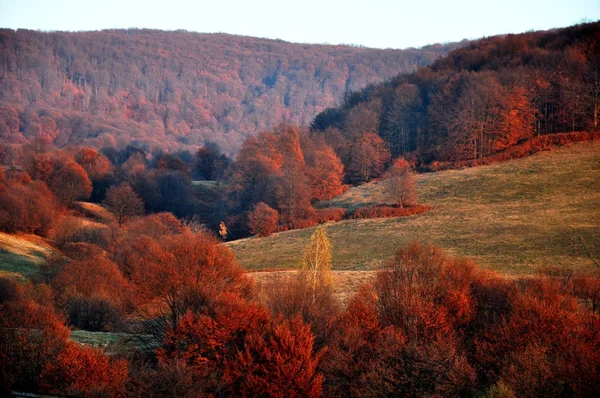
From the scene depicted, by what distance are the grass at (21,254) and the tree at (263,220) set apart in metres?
21.5

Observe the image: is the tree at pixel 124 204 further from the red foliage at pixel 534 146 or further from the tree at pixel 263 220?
the red foliage at pixel 534 146

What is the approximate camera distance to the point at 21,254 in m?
49.7

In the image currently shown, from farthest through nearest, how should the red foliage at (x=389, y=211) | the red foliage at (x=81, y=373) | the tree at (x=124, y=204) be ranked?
the tree at (x=124, y=204) → the red foliage at (x=389, y=211) → the red foliage at (x=81, y=373)

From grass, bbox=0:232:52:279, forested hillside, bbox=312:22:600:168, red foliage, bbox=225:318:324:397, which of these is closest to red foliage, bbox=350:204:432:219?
forested hillside, bbox=312:22:600:168

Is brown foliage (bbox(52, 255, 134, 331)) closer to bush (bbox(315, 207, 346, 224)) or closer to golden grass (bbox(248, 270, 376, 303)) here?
golden grass (bbox(248, 270, 376, 303))

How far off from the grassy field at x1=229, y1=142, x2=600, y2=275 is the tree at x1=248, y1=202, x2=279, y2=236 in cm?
233

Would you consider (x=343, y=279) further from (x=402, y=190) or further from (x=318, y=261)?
(x=402, y=190)

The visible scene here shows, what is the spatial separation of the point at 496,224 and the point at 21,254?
4303 cm

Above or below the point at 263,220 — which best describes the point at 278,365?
above

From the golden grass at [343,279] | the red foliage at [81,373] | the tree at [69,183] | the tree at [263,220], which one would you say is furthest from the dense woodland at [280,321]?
the tree at [69,183]

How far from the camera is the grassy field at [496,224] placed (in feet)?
140

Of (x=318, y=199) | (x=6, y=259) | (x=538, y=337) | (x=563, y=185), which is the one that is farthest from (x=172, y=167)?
(x=538, y=337)

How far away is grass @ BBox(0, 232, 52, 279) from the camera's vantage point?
4415 cm

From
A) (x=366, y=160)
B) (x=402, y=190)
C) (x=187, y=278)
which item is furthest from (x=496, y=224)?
(x=366, y=160)
